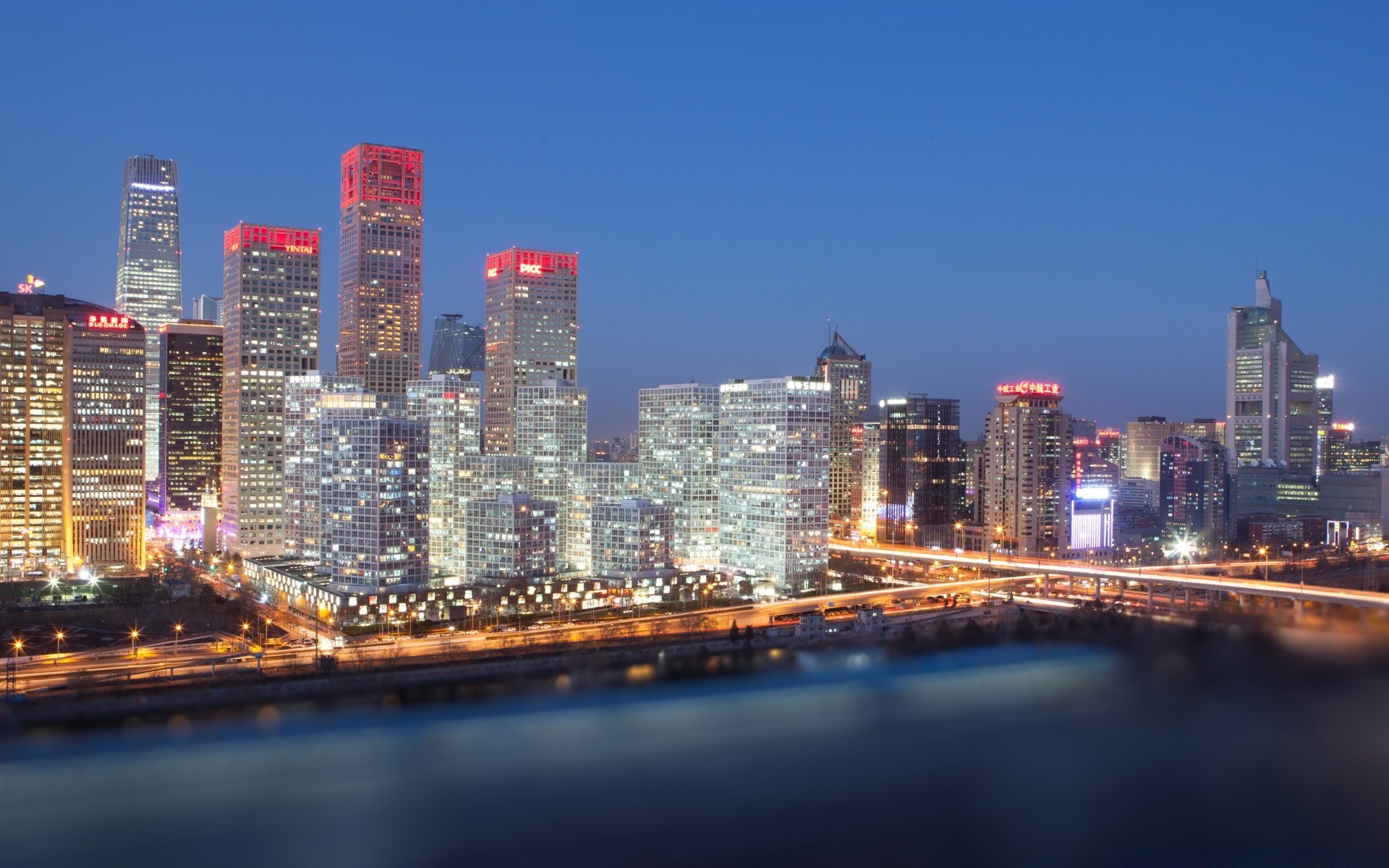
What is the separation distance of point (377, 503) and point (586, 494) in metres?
11.5

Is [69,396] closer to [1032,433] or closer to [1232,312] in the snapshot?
[1032,433]

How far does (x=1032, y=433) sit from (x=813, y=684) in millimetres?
26919

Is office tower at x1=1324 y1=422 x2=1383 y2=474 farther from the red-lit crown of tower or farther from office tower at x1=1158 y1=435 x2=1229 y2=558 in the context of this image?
the red-lit crown of tower

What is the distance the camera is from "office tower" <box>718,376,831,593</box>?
1410 inches

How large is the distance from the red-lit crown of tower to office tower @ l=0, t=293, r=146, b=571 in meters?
12.8

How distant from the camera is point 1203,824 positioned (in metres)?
18.1

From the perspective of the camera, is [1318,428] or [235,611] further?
[1318,428]

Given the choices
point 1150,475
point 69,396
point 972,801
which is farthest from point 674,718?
point 1150,475

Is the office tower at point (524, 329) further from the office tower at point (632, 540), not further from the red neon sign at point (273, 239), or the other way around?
the office tower at point (632, 540)

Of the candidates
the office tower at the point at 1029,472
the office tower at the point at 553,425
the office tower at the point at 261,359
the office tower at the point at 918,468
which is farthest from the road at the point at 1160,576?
the office tower at the point at 261,359


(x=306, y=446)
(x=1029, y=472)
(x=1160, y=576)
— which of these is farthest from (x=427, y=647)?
(x=1029, y=472)

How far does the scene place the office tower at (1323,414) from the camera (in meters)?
74.1

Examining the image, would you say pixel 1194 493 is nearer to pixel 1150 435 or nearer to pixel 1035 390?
pixel 1035 390

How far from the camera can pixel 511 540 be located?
106ft
